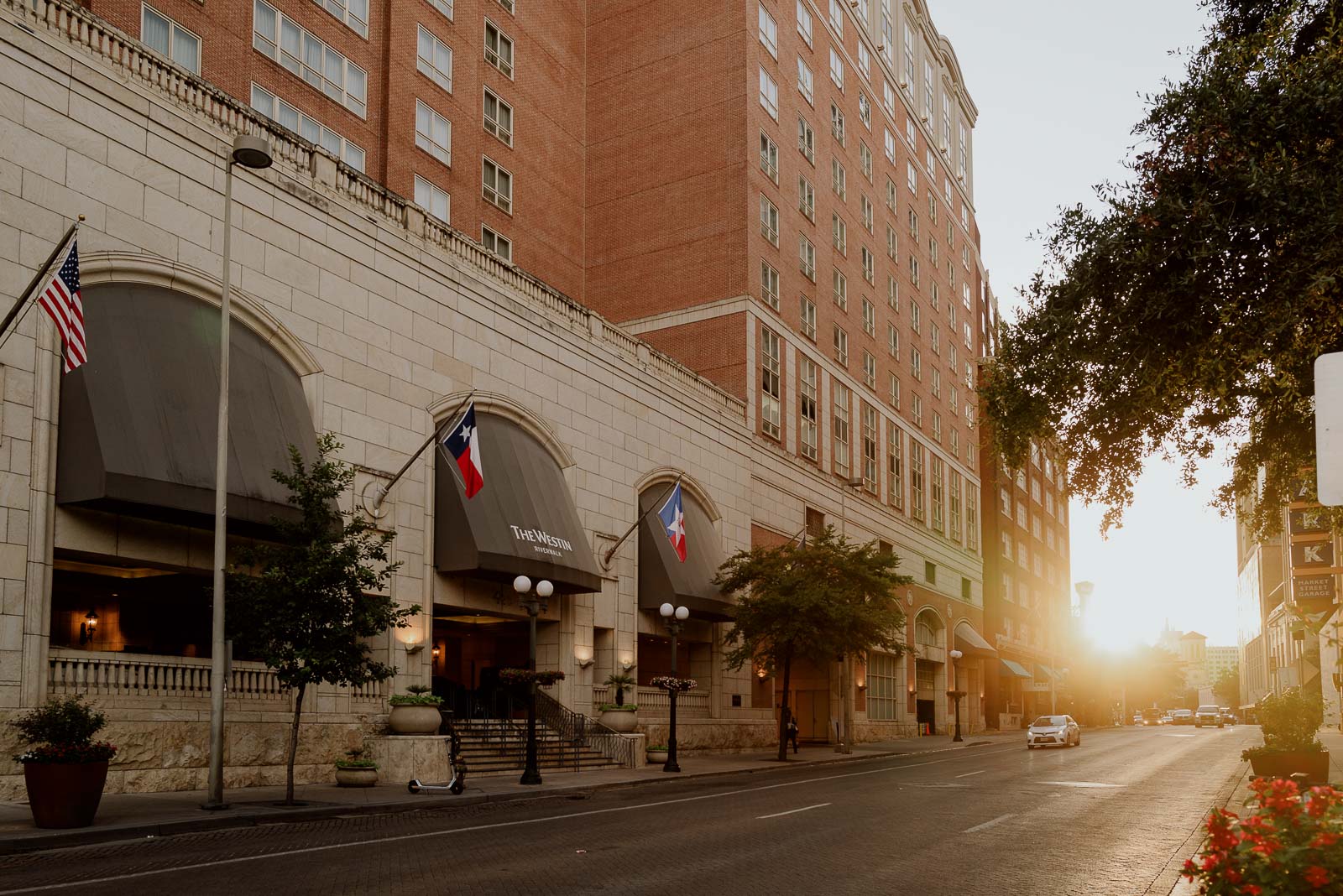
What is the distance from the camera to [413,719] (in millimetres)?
26281

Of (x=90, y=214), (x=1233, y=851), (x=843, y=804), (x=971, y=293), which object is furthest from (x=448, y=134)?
(x=971, y=293)

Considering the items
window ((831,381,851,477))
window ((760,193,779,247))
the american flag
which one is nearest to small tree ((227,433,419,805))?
the american flag

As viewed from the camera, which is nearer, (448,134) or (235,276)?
(235,276)

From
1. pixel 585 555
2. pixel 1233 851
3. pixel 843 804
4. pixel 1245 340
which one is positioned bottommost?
pixel 843 804

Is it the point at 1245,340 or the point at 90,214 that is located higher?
the point at 90,214

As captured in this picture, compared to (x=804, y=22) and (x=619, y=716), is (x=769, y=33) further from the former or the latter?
(x=619, y=716)

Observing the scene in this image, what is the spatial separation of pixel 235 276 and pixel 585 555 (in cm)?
1383

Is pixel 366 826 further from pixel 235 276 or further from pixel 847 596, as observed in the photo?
→ pixel 847 596

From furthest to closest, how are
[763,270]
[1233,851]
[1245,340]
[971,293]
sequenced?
[971,293] → [763,270] → [1245,340] → [1233,851]

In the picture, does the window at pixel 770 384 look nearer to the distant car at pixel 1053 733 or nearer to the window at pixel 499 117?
the window at pixel 499 117

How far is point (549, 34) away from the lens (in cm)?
5156

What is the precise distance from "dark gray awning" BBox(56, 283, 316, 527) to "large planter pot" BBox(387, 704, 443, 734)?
225 inches

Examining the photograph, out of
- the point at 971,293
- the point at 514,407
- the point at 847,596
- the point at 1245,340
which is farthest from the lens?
the point at 971,293

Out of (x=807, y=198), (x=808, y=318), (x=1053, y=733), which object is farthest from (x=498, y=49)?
(x=1053, y=733)
